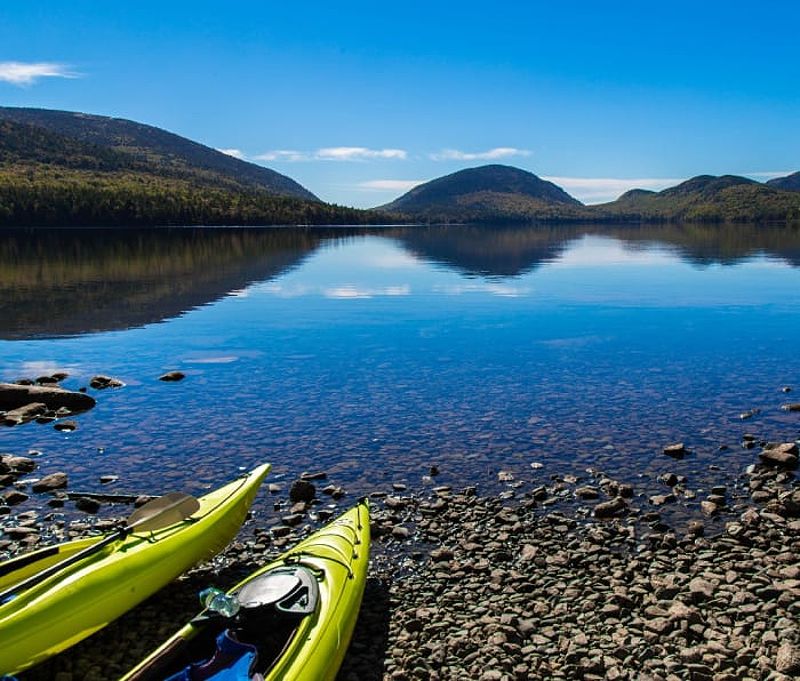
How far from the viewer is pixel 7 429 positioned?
78.8 ft

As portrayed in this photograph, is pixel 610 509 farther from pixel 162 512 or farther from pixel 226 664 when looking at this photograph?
pixel 162 512

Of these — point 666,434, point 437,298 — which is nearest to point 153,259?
point 437,298

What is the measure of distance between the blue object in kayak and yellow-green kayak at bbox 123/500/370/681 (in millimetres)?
13

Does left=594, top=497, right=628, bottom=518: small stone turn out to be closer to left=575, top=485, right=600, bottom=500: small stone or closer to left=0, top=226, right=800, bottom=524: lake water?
left=575, top=485, right=600, bottom=500: small stone

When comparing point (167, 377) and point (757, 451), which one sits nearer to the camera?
point (757, 451)

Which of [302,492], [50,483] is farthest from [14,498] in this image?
[302,492]

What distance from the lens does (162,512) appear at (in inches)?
558

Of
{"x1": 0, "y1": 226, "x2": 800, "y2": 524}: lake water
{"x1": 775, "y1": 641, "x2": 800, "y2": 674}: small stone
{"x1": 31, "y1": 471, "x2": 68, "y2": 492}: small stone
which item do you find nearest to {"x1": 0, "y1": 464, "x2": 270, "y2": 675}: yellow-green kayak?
{"x1": 0, "y1": 226, "x2": 800, "y2": 524}: lake water

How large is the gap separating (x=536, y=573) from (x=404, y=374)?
1901 centimetres

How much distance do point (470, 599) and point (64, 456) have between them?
14.5m

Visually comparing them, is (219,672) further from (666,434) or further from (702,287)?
(702,287)

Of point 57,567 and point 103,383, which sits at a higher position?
point 57,567

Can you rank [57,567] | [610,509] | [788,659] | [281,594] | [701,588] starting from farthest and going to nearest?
[610,509] < [701,588] < [57,567] < [281,594] < [788,659]

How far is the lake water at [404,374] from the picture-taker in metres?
20.8
